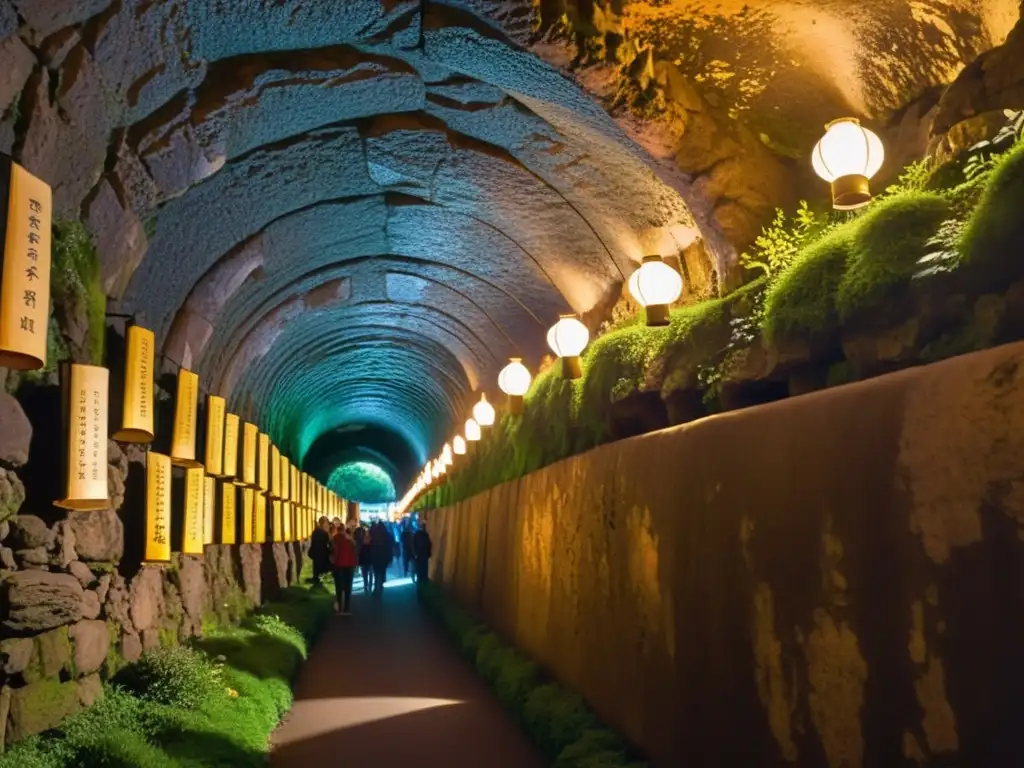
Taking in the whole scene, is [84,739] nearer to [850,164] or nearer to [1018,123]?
[850,164]

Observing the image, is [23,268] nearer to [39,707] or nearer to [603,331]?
[39,707]

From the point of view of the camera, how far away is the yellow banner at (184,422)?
875 cm

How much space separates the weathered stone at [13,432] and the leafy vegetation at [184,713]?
5.32 feet

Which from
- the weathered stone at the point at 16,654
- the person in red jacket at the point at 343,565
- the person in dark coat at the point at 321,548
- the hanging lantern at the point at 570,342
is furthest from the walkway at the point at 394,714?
the person in dark coat at the point at 321,548

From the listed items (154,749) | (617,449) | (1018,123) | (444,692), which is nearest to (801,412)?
(1018,123)

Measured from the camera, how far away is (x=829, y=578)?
12.4ft

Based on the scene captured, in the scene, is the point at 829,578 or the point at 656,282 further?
the point at 656,282

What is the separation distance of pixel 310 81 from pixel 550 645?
5534 mm

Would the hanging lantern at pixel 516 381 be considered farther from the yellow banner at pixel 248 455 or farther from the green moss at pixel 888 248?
the green moss at pixel 888 248

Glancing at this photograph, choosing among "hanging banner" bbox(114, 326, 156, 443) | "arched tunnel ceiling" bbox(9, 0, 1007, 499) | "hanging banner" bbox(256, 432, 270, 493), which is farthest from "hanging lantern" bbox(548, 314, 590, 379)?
"hanging banner" bbox(256, 432, 270, 493)

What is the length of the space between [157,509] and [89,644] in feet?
5.32

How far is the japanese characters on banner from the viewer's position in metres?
4.45

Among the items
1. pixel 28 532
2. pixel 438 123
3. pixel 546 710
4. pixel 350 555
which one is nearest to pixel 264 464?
pixel 350 555

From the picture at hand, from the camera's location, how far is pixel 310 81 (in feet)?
24.1
